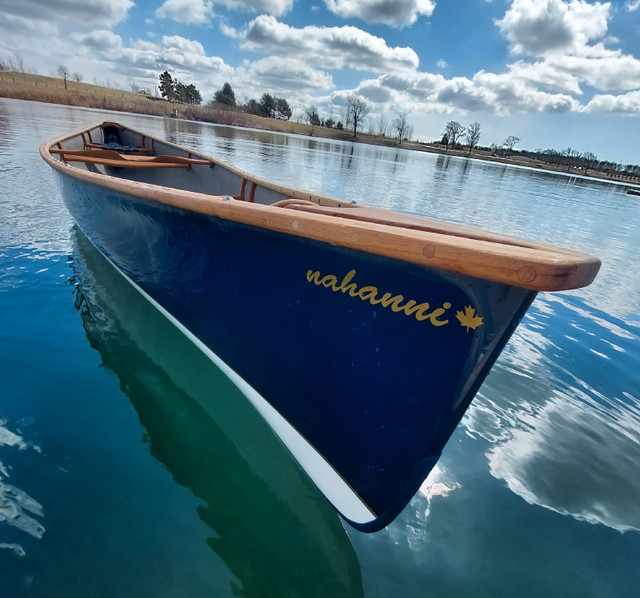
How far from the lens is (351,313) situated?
1692 millimetres

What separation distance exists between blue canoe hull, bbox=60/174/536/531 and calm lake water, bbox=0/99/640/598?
408mm

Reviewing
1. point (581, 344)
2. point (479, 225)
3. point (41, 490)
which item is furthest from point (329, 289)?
point (479, 225)

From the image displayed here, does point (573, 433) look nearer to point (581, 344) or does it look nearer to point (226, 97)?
point (581, 344)

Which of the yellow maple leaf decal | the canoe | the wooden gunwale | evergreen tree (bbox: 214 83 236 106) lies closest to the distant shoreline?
evergreen tree (bbox: 214 83 236 106)

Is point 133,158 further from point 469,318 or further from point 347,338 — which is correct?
point 469,318

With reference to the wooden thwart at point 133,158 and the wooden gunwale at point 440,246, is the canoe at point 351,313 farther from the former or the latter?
the wooden thwart at point 133,158

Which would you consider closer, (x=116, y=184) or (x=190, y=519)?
(x=190, y=519)

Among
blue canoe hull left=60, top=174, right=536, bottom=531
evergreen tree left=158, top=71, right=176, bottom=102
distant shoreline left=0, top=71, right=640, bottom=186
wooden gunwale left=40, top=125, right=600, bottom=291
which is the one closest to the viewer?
wooden gunwale left=40, top=125, right=600, bottom=291

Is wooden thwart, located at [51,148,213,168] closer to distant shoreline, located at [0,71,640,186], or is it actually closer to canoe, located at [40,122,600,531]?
canoe, located at [40,122,600,531]

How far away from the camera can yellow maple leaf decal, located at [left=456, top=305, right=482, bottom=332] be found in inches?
53.7

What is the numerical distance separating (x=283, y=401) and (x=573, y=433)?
99.7 inches

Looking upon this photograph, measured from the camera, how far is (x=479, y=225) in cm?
981

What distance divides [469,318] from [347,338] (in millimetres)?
586

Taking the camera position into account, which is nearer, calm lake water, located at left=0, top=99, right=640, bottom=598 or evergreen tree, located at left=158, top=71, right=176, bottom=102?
calm lake water, located at left=0, top=99, right=640, bottom=598
